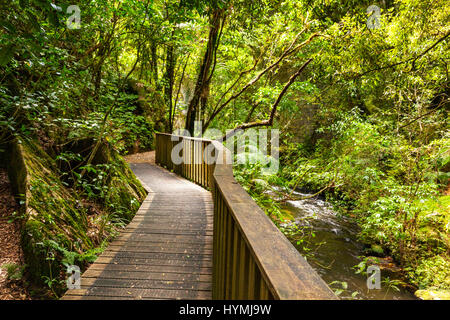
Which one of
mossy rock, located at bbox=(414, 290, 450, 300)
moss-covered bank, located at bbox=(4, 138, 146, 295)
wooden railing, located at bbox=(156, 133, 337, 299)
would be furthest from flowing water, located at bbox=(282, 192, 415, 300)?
moss-covered bank, located at bbox=(4, 138, 146, 295)

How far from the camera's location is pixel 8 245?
10.3ft

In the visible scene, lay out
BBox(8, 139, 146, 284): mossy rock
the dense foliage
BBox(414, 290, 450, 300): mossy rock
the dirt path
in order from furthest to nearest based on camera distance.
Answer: BBox(414, 290, 450, 300): mossy rock < the dense foliage < BBox(8, 139, 146, 284): mossy rock < the dirt path

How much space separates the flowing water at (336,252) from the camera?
232 inches

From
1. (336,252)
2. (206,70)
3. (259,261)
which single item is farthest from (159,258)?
(206,70)

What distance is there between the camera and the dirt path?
2.64 m

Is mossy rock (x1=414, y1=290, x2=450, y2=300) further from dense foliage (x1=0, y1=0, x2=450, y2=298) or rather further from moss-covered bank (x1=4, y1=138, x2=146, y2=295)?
moss-covered bank (x1=4, y1=138, x2=146, y2=295)

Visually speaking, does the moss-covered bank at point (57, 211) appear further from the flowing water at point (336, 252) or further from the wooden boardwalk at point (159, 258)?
the flowing water at point (336, 252)

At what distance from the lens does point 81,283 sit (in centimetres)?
297

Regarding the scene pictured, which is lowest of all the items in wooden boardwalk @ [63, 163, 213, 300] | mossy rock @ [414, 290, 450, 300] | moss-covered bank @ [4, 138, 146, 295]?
mossy rock @ [414, 290, 450, 300]

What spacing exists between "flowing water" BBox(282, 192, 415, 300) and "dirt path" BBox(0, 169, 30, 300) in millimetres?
3886

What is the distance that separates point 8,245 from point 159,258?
1.84 metres

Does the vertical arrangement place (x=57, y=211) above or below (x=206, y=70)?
below

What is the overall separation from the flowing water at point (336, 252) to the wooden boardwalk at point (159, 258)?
188 centimetres

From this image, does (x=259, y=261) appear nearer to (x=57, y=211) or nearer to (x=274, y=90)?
(x=57, y=211)
